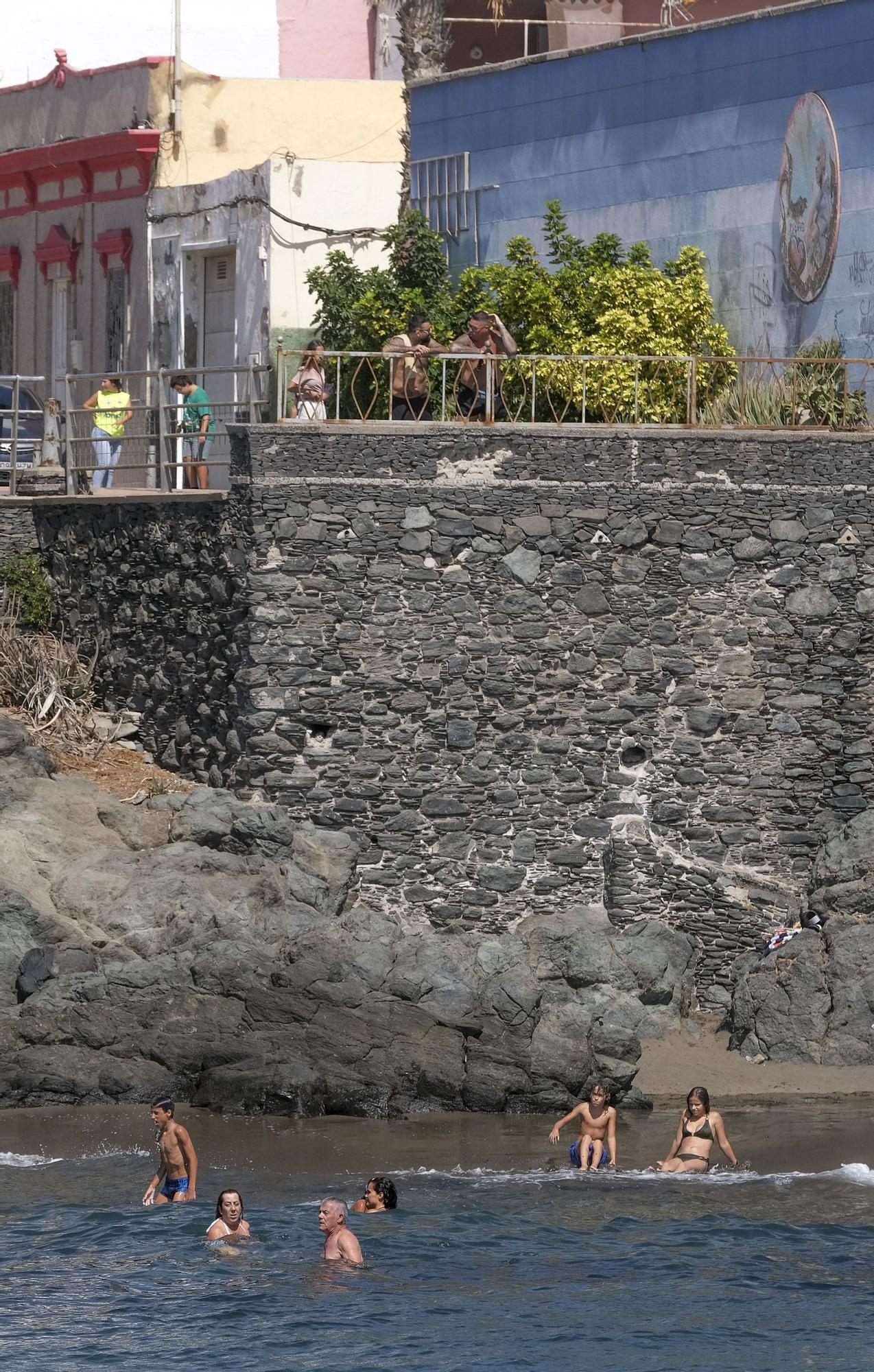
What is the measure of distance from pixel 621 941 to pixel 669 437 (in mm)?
4352

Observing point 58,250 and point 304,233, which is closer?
point 304,233

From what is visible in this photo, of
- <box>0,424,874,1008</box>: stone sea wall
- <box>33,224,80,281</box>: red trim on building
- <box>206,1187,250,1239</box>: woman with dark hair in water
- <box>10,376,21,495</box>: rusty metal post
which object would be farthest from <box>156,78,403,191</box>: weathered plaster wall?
<box>206,1187,250,1239</box>: woman with dark hair in water

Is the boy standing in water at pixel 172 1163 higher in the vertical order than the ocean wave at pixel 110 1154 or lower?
higher

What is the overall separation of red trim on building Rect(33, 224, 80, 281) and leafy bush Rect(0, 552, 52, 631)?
5.74m

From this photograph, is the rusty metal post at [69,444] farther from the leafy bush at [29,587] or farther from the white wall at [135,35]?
the white wall at [135,35]

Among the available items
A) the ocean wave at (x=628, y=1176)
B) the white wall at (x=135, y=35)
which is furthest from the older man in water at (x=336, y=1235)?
the white wall at (x=135, y=35)

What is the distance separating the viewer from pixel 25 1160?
15961mm

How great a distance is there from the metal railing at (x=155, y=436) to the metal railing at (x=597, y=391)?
1107 mm

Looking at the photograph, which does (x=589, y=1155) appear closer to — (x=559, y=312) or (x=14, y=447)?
(x=559, y=312)

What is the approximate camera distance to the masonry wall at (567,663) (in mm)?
19469

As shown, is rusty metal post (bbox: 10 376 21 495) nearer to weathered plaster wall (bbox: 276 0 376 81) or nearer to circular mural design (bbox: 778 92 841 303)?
weathered plaster wall (bbox: 276 0 376 81)

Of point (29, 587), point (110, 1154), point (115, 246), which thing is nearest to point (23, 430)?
point (115, 246)

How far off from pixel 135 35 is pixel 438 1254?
18138 millimetres

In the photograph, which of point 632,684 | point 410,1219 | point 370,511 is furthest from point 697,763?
point 410,1219
